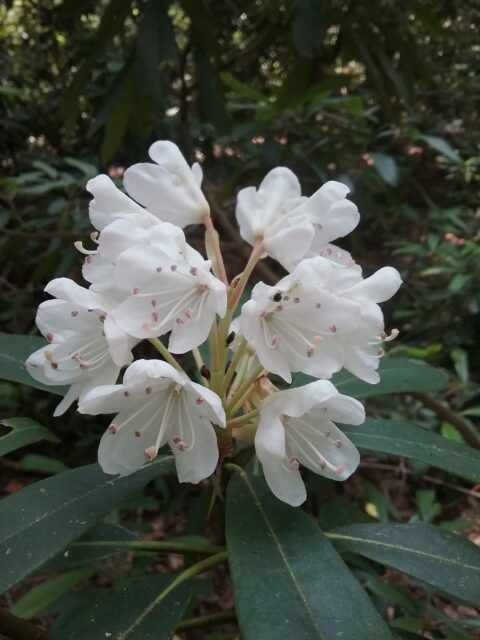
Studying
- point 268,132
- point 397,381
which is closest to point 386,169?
point 268,132

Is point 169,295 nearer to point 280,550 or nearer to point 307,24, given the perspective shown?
point 280,550

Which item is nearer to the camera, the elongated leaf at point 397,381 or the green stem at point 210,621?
the green stem at point 210,621

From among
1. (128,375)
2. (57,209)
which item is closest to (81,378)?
(128,375)

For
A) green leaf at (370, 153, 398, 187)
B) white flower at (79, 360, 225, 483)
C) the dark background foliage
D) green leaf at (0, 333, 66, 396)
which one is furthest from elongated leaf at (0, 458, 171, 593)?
green leaf at (370, 153, 398, 187)

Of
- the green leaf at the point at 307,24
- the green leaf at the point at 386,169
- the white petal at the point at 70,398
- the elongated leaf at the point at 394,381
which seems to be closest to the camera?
the white petal at the point at 70,398

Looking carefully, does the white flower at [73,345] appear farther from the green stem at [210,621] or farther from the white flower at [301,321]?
the green stem at [210,621]

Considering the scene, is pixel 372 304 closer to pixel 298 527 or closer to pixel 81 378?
pixel 298 527

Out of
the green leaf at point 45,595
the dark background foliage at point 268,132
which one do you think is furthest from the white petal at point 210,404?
the dark background foliage at point 268,132
